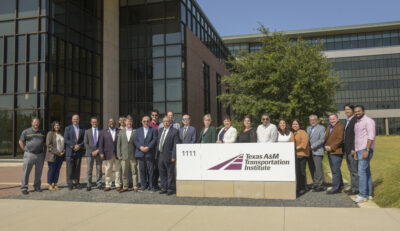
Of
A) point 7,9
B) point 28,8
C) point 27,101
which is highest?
point 7,9

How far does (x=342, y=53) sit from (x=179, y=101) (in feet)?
167

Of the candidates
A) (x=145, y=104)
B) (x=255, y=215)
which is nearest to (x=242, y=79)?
(x=145, y=104)

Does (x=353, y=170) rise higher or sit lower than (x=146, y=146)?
lower

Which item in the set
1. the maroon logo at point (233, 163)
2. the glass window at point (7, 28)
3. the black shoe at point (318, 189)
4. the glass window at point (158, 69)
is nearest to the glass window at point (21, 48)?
the glass window at point (7, 28)

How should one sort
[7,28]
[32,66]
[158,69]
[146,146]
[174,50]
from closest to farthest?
[146,146], [32,66], [7,28], [174,50], [158,69]

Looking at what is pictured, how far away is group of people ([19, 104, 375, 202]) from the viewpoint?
22.6 ft

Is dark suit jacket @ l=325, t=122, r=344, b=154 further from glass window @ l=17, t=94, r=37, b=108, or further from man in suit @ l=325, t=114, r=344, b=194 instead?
glass window @ l=17, t=94, r=37, b=108

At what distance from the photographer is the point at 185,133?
7.86 metres

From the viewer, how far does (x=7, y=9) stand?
60.2ft

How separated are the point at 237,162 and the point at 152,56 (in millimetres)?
17013

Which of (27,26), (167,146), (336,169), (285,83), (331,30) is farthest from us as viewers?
(331,30)

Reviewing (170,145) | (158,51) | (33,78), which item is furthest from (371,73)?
(170,145)

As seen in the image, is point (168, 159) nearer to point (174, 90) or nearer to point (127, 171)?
point (127, 171)

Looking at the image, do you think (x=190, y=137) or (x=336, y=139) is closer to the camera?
(x=336, y=139)
